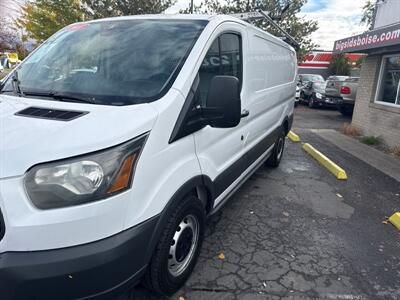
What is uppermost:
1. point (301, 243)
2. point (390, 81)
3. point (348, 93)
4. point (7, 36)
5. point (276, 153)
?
point (7, 36)

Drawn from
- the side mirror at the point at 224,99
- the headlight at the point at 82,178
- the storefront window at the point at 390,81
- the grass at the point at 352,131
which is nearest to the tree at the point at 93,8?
the grass at the point at 352,131

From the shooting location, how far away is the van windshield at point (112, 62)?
7.34 feet

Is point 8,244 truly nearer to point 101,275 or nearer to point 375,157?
point 101,275

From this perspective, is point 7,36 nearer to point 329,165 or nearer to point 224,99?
point 329,165

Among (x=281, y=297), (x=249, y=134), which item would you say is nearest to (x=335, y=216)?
(x=249, y=134)

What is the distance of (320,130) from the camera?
36.0 feet

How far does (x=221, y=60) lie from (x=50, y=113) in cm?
160

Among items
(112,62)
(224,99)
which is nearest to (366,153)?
(224,99)

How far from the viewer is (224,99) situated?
7.38 ft

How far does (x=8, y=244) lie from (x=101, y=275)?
487mm

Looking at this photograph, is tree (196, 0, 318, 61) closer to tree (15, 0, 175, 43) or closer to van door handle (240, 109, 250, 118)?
tree (15, 0, 175, 43)

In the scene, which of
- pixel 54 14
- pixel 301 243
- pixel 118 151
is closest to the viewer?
pixel 118 151

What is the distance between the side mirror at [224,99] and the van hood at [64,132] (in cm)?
50

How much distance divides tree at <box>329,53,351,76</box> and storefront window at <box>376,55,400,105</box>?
2227cm
